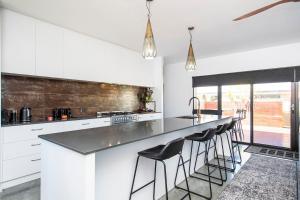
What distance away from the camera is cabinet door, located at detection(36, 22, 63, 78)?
2.92m

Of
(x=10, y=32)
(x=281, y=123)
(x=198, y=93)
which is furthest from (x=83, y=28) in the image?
(x=281, y=123)

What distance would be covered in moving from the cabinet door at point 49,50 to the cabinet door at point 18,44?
89 mm

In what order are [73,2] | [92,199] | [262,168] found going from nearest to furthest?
[92,199] < [73,2] < [262,168]

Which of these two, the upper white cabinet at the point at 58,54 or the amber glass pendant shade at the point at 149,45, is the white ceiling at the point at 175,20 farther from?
the amber glass pendant shade at the point at 149,45

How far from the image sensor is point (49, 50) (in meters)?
3.05

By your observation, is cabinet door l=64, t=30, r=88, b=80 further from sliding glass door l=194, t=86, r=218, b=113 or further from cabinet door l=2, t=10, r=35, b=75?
sliding glass door l=194, t=86, r=218, b=113

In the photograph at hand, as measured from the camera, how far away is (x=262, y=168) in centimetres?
317

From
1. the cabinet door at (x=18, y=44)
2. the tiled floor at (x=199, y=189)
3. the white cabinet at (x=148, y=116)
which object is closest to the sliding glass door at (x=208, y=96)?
the white cabinet at (x=148, y=116)

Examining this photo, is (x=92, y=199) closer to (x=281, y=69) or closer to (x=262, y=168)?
(x=262, y=168)

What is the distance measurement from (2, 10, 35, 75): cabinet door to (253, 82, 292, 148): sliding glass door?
17.0ft

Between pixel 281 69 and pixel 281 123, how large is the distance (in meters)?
1.37

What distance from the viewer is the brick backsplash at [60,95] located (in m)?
2.92

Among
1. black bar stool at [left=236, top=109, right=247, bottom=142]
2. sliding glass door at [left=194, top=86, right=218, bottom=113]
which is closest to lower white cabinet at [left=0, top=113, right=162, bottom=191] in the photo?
sliding glass door at [left=194, top=86, right=218, bottom=113]

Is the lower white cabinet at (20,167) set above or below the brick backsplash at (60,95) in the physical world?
below
